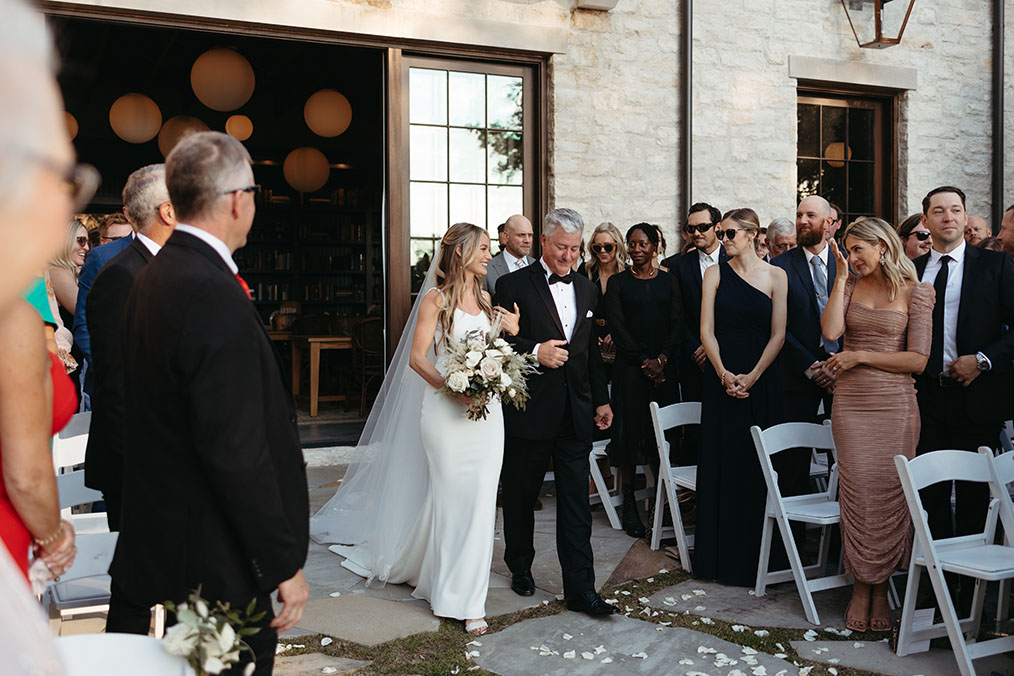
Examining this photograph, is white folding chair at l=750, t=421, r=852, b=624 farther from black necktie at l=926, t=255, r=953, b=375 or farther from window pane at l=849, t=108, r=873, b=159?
window pane at l=849, t=108, r=873, b=159

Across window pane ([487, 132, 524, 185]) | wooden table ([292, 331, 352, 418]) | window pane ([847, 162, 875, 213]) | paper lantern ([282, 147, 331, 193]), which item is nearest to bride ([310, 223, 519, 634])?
window pane ([487, 132, 524, 185])

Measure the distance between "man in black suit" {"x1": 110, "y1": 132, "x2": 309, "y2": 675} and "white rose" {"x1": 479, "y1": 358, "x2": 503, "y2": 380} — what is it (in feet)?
6.59

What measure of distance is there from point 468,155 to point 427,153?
1.23 feet

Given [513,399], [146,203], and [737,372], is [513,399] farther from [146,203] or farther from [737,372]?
[146,203]

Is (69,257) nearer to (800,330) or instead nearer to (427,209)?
(427,209)

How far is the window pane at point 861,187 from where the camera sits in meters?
9.17

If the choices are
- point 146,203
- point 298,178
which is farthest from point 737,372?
point 298,178

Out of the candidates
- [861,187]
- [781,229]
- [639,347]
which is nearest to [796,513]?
[639,347]

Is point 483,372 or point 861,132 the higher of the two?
point 861,132

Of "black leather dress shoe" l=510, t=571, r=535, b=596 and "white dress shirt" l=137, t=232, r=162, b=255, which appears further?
"black leather dress shoe" l=510, t=571, r=535, b=596

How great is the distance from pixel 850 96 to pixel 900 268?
5369mm

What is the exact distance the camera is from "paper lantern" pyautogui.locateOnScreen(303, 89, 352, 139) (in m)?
9.32

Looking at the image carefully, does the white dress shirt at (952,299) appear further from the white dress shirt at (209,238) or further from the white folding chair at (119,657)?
the white folding chair at (119,657)

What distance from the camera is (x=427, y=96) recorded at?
24.5 ft
